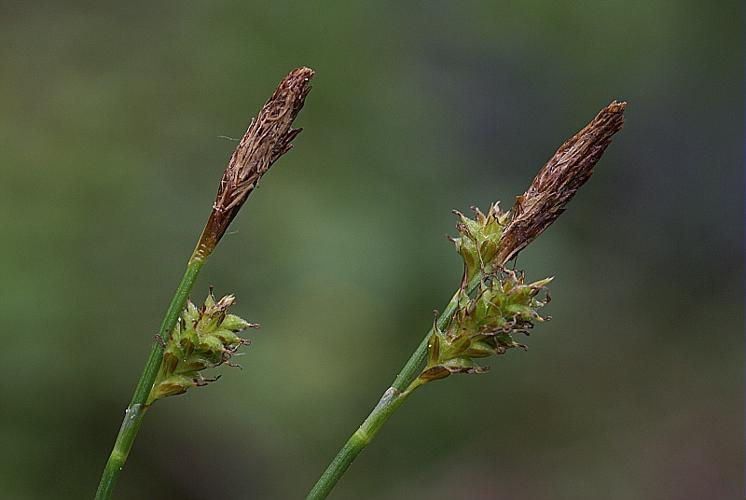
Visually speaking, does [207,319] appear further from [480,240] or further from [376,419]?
[480,240]

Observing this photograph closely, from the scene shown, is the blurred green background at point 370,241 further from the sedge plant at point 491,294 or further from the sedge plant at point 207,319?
the sedge plant at point 491,294

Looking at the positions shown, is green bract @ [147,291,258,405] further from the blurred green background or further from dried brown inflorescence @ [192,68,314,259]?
the blurred green background

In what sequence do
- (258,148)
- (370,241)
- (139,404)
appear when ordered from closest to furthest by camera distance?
(139,404) → (258,148) → (370,241)

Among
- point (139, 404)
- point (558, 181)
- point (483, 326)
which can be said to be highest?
point (558, 181)

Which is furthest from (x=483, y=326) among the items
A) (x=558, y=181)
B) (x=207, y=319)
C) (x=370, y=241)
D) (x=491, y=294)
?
(x=370, y=241)

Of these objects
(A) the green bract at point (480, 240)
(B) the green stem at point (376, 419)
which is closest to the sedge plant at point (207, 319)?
(B) the green stem at point (376, 419)

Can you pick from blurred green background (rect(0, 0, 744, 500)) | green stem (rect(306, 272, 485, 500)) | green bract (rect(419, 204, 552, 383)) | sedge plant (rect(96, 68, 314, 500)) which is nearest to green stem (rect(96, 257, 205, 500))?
sedge plant (rect(96, 68, 314, 500))

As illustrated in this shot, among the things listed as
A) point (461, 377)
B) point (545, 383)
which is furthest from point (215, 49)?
point (545, 383)
